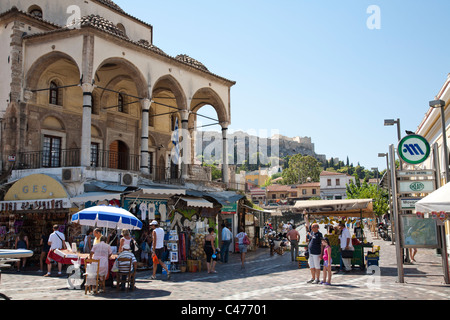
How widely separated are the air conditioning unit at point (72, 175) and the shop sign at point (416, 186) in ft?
37.3

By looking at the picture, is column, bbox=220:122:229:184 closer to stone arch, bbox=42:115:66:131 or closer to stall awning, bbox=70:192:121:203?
stone arch, bbox=42:115:66:131

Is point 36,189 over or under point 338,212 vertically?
over

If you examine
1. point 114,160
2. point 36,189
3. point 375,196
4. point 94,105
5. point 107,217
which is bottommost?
point 107,217

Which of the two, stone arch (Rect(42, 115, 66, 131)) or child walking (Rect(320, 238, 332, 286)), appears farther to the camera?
stone arch (Rect(42, 115, 66, 131))

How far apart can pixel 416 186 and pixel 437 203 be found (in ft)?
6.10

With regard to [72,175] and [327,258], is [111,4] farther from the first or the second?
[327,258]

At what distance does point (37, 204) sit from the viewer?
16250 millimetres

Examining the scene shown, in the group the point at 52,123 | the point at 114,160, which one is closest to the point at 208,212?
the point at 114,160

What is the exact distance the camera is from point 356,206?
1565 cm

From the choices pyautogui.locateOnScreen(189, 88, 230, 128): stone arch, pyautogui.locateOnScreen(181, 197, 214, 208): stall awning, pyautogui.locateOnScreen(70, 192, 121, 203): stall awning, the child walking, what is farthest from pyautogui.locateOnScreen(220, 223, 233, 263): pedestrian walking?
pyautogui.locateOnScreen(189, 88, 230, 128): stone arch

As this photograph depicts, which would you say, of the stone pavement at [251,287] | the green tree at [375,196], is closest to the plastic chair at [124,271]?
the stone pavement at [251,287]

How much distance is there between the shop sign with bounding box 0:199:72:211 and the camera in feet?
52.4

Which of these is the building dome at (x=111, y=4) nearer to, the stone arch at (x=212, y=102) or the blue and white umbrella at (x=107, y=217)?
the stone arch at (x=212, y=102)
